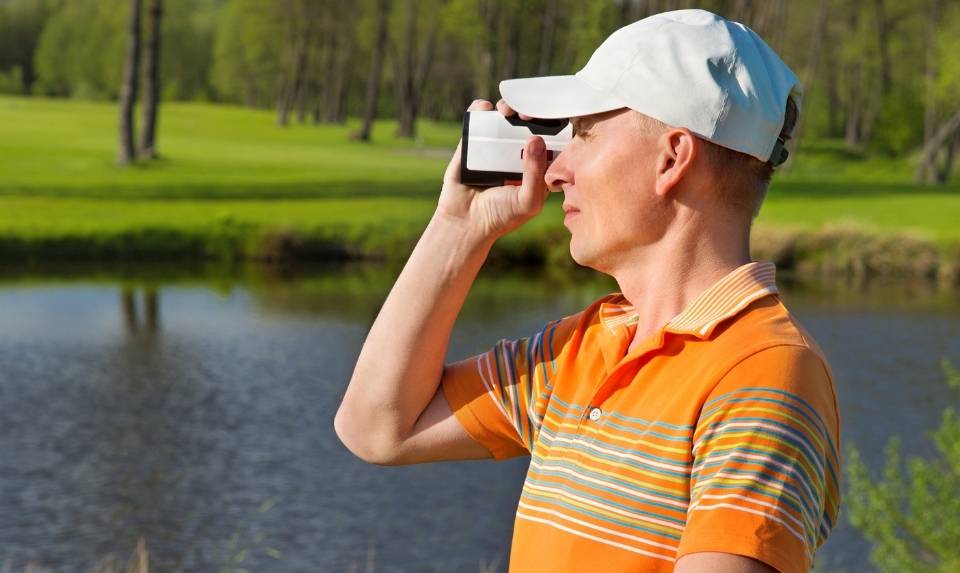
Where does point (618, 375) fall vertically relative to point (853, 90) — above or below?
above

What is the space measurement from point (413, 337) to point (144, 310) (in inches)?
720

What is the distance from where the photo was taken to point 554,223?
1003 inches

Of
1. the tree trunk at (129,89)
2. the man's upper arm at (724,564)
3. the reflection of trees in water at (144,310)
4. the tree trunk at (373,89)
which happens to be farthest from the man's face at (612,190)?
the tree trunk at (373,89)

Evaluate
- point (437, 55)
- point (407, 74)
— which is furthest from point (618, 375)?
point (437, 55)

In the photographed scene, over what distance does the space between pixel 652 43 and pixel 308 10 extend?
56640 mm

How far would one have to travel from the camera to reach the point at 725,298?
1.59m

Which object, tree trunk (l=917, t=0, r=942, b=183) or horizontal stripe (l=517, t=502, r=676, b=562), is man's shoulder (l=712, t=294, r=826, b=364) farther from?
tree trunk (l=917, t=0, r=942, b=183)

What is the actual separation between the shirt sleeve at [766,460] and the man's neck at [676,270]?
0.71 feet

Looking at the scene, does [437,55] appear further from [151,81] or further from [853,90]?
[151,81]

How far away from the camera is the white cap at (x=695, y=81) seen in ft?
5.17

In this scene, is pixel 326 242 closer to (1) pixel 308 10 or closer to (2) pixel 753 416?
(2) pixel 753 416

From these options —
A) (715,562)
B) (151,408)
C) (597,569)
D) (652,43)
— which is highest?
(652,43)

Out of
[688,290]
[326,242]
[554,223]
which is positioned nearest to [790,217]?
[554,223]

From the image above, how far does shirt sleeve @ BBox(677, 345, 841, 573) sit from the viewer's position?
137 cm
